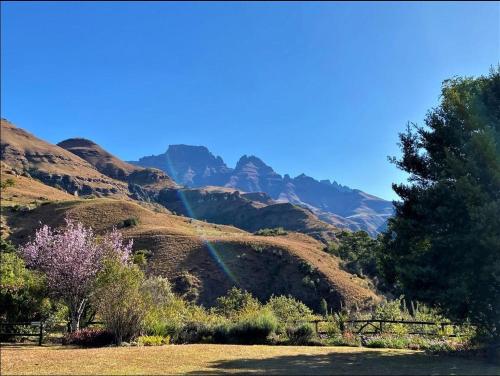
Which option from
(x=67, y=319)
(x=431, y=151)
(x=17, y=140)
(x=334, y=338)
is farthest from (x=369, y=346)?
(x=17, y=140)

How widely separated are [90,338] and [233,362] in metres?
7.80

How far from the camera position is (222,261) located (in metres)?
63.3

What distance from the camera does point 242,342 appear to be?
18.4 metres

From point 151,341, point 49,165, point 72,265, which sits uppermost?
point 49,165

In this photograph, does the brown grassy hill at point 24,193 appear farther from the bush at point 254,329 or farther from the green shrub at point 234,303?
the bush at point 254,329

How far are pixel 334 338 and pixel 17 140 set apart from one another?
193m

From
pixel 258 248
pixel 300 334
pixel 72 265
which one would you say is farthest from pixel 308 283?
pixel 72 265

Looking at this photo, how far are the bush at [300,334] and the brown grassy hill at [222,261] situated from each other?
3689 centimetres

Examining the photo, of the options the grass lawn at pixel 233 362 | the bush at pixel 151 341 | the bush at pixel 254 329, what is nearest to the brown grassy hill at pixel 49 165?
the bush at pixel 151 341

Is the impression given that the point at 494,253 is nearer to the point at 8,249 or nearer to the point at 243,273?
the point at 8,249

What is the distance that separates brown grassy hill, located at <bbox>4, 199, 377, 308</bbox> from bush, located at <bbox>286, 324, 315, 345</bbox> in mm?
36895

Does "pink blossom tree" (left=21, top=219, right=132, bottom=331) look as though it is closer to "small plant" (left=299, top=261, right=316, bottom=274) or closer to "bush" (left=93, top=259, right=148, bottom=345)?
"bush" (left=93, top=259, right=148, bottom=345)

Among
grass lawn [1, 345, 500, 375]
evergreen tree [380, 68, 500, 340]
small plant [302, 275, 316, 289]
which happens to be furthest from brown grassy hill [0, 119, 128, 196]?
evergreen tree [380, 68, 500, 340]

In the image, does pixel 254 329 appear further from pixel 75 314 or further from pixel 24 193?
pixel 24 193
